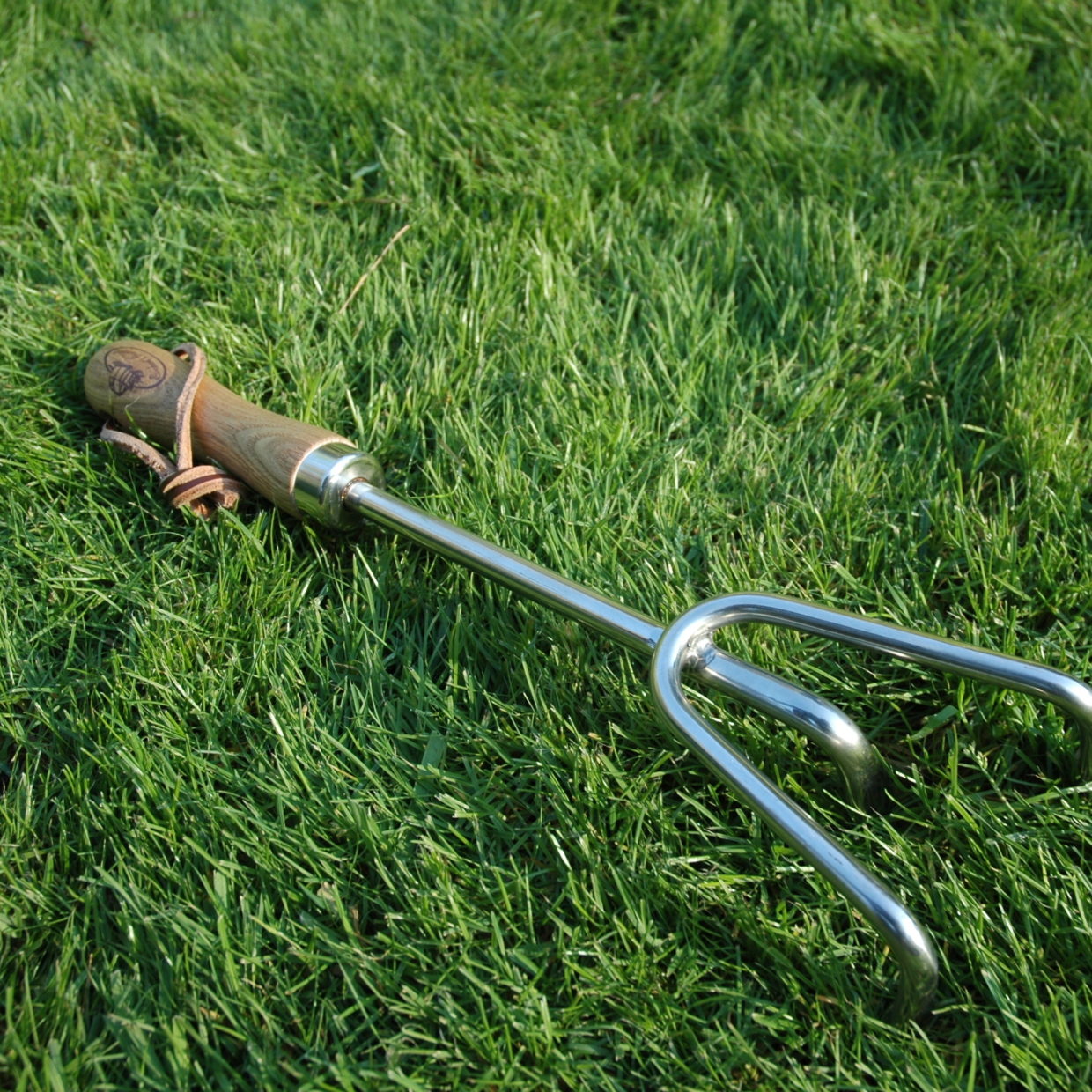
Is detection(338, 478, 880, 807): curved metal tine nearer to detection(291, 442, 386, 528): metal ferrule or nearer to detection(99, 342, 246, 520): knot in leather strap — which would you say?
detection(291, 442, 386, 528): metal ferrule

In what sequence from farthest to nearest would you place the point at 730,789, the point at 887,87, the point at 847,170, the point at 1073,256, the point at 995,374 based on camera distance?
the point at 887,87, the point at 847,170, the point at 1073,256, the point at 995,374, the point at 730,789

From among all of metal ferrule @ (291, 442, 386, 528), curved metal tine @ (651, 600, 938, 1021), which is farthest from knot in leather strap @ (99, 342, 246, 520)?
curved metal tine @ (651, 600, 938, 1021)

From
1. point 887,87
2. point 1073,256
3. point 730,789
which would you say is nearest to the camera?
point 730,789

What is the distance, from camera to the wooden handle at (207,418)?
1793 mm

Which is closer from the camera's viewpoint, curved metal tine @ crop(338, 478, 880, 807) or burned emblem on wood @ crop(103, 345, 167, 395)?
curved metal tine @ crop(338, 478, 880, 807)

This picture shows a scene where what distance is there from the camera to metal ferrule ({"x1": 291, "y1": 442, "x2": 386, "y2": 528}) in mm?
1751

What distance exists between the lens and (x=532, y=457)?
194 centimetres

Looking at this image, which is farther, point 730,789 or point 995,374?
point 995,374

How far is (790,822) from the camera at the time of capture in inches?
49.7

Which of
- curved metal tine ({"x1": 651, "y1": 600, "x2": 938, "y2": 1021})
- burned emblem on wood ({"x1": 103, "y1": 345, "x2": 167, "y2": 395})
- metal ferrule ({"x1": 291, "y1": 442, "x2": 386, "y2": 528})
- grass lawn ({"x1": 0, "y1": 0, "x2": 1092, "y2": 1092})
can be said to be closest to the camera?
curved metal tine ({"x1": 651, "y1": 600, "x2": 938, "y2": 1021})

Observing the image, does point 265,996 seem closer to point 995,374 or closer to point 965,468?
point 965,468

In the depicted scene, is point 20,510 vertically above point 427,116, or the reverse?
point 427,116

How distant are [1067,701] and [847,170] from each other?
1457 millimetres

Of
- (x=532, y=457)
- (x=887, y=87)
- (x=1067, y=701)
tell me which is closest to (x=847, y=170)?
(x=887, y=87)
